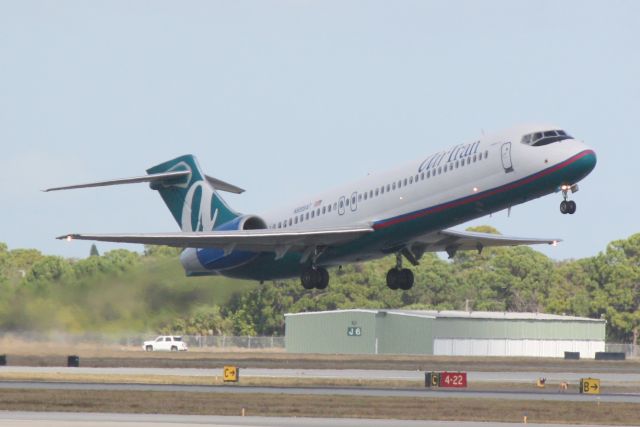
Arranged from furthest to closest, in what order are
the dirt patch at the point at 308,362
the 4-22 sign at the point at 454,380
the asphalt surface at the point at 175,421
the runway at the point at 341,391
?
the dirt patch at the point at 308,362
the 4-22 sign at the point at 454,380
the runway at the point at 341,391
the asphalt surface at the point at 175,421

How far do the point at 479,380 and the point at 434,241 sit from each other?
36.7 feet

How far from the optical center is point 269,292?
356 ft

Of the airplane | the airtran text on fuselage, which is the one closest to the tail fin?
the airplane

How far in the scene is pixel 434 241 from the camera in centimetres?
4994

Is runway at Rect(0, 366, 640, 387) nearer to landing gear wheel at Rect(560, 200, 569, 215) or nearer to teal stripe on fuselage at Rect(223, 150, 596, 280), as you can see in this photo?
teal stripe on fuselage at Rect(223, 150, 596, 280)

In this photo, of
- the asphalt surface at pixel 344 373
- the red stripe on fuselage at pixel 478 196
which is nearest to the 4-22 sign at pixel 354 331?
the asphalt surface at pixel 344 373

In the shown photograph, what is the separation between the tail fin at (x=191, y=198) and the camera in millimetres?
55312

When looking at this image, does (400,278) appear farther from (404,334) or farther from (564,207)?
(404,334)

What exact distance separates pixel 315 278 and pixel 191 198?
9724mm

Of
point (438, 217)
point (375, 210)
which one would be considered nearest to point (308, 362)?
point (375, 210)

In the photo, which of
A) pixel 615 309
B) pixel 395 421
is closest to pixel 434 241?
pixel 395 421

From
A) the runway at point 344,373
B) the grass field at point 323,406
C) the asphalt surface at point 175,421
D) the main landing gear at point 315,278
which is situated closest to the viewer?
the asphalt surface at point 175,421

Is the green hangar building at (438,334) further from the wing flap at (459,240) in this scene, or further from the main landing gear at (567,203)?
the main landing gear at (567,203)

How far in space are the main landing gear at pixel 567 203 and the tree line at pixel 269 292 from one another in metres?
21.1
